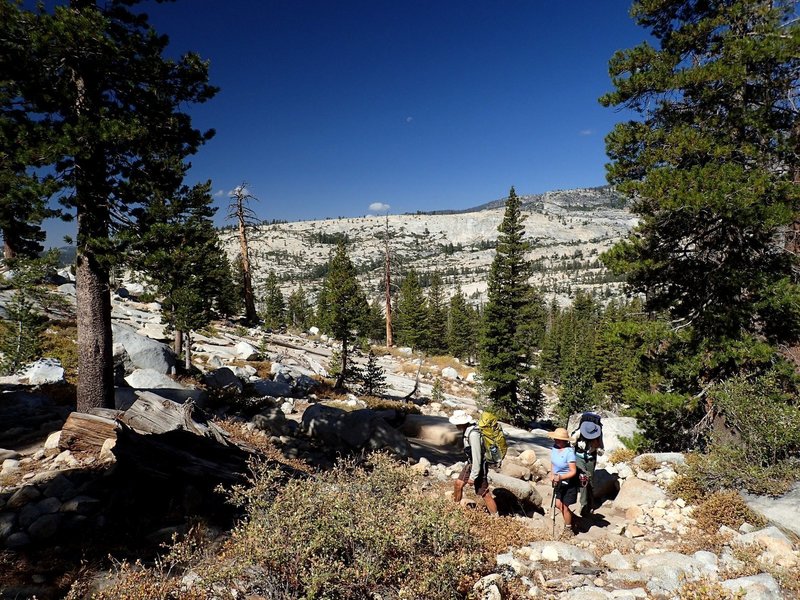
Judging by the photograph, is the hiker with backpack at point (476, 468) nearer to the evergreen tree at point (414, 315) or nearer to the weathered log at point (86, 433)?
the weathered log at point (86, 433)

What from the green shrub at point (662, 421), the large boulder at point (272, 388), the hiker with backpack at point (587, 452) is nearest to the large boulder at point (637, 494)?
the hiker with backpack at point (587, 452)

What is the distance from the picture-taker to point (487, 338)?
27.8m

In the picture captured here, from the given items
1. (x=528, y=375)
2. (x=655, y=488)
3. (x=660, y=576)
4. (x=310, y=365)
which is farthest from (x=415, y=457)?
(x=528, y=375)

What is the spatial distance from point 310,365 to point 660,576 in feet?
77.8

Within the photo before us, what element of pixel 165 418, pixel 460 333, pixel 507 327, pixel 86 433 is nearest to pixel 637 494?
pixel 165 418

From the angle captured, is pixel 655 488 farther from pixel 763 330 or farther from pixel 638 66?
pixel 638 66

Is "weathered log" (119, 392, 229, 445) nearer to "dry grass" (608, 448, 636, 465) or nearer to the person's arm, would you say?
the person's arm

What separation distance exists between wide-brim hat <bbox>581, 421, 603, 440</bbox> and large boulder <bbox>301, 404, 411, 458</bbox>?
17.0 ft

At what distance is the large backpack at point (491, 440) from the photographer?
718 cm

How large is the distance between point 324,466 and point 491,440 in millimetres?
4590

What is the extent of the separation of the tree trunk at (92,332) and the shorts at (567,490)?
8783 mm

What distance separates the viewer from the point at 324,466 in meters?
9.93

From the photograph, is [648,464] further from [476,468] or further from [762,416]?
[476,468]

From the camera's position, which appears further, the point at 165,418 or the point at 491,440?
the point at 165,418
